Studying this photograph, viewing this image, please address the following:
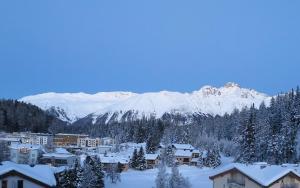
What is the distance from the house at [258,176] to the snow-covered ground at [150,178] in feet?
126

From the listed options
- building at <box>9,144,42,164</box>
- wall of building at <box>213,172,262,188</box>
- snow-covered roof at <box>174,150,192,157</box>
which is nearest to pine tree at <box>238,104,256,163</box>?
wall of building at <box>213,172,262,188</box>

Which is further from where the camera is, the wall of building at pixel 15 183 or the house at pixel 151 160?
the house at pixel 151 160

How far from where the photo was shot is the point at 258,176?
2000 inches

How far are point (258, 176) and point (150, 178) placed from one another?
65.3 metres

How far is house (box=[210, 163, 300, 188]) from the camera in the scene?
162 ft

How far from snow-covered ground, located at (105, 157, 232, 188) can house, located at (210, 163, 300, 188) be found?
38.5 m

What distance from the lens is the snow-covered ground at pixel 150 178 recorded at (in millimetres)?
104438

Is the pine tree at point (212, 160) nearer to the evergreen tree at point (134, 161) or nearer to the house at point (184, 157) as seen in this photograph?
the house at point (184, 157)

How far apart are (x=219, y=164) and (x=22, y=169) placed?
98.9 meters

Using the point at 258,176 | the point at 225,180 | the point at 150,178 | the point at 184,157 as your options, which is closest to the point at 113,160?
the point at 150,178

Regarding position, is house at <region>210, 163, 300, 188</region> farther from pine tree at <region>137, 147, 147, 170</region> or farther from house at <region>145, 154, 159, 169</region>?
house at <region>145, 154, 159, 169</region>

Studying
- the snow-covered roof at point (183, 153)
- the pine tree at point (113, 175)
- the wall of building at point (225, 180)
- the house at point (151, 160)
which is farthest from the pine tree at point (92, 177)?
the snow-covered roof at point (183, 153)

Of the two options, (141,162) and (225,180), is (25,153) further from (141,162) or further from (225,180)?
(225,180)

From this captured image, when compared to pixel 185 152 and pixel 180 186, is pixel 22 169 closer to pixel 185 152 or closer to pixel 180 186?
pixel 180 186
